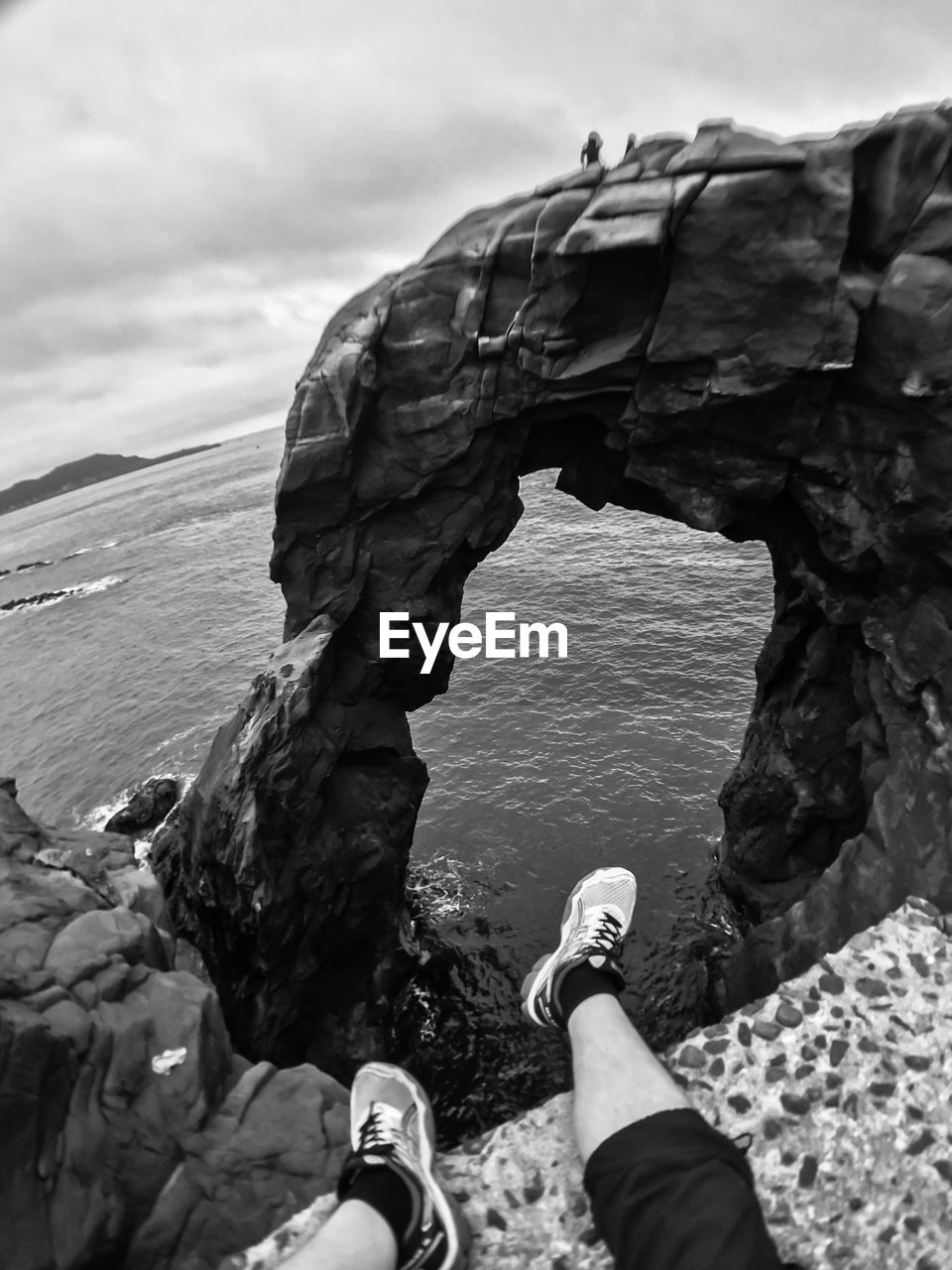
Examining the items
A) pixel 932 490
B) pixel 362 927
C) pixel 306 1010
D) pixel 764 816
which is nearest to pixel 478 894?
pixel 362 927

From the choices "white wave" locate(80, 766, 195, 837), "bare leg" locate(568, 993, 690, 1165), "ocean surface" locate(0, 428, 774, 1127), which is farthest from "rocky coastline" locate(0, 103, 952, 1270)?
"white wave" locate(80, 766, 195, 837)

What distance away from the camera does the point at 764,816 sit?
54.4ft

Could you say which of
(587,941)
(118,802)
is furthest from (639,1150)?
(118,802)

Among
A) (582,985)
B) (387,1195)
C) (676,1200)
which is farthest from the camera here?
(582,985)

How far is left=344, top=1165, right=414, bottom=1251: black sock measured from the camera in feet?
17.6

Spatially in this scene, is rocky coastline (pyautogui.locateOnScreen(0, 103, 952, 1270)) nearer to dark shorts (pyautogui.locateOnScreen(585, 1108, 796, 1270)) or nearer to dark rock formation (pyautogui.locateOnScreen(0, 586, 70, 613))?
dark shorts (pyautogui.locateOnScreen(585, 1108, 796, 1270))

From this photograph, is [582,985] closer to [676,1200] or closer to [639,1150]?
[639,1150]

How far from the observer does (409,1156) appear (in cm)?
605

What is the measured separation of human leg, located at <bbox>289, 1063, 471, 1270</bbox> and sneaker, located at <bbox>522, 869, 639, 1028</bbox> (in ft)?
5.45

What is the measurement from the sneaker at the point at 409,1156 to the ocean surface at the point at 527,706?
10.8 m

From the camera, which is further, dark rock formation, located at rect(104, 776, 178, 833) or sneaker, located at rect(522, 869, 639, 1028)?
dark rock formation, located at rect(104, 776, 178, 833)

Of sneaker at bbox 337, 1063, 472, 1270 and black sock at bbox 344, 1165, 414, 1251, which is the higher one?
black sock at bbox 344, 1165, 414, 1251

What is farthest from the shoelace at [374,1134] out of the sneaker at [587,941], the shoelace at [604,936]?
the shoelace at [604,936]

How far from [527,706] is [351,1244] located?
2335cm
